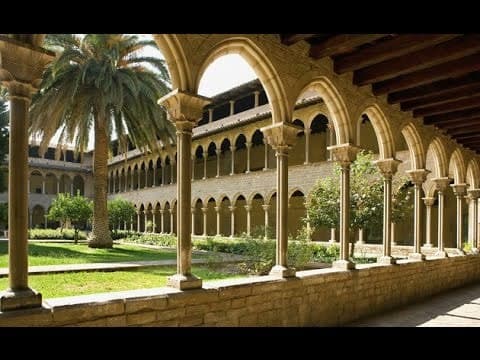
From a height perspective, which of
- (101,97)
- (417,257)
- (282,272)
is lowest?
(417,257)

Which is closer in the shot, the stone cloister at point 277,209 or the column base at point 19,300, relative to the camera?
the column base at point 19,300

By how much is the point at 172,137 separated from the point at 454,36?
11290 mm

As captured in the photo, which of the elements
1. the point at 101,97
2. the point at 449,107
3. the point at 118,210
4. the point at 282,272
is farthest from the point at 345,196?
the point at 118,210

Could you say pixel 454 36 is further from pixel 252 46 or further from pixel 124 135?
pixel 124 135

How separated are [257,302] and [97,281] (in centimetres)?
485

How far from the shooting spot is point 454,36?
5453mm

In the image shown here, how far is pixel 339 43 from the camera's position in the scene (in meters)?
5.78

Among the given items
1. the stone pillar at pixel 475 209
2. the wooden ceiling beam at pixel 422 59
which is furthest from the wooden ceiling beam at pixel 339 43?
the stone pillar at pixel 475 209

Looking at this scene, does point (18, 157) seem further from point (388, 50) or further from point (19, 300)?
point (388, 50)

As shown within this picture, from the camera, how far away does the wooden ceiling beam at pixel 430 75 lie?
624 centimetres

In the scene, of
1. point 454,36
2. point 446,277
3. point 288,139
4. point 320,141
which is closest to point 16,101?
point 288,139

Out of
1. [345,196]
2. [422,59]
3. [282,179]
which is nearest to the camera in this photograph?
[282,179]

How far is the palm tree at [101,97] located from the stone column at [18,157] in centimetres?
896

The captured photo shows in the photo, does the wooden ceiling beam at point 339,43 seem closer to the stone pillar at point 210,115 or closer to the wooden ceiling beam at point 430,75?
the wooden ceiling beam at point 430,75
